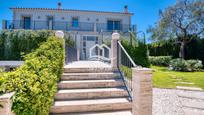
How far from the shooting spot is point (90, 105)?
4.62 metres

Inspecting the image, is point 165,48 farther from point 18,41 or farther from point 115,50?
point 18,41

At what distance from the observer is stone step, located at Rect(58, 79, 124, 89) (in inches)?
217

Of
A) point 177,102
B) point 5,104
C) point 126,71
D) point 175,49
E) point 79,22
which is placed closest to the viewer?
point 5,104

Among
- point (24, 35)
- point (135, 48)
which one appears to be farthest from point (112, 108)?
point (24, 35)

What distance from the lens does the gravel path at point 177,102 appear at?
4922mm

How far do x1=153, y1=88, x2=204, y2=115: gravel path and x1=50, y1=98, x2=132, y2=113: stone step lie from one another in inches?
36.1

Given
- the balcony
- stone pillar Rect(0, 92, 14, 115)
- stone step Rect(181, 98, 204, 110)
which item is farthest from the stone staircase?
the balcony

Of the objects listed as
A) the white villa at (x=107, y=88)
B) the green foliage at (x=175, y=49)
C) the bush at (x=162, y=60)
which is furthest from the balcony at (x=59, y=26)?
the white villa at (x=107, y=88)

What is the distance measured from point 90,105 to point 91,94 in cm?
53

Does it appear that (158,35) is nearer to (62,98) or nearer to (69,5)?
(69,5)

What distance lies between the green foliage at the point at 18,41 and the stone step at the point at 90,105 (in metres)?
12.8

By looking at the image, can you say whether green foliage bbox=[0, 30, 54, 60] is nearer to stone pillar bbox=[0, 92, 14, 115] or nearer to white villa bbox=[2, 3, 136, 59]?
white villa bbox=[2, 3, 136, 59]

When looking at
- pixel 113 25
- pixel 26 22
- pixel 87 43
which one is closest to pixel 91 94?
pixel 87 43

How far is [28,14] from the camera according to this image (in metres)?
21.2
